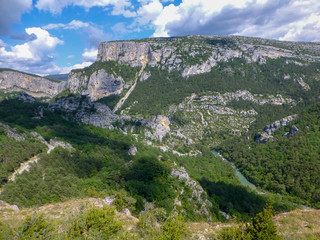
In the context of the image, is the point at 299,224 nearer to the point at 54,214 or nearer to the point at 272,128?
the point at 54,214

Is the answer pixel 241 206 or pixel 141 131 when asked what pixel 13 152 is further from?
pixel 141 131

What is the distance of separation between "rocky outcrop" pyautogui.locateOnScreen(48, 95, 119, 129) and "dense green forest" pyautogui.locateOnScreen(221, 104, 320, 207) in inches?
3293

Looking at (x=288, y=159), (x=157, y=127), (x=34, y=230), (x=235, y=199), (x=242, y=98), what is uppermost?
(x=242, y=98)

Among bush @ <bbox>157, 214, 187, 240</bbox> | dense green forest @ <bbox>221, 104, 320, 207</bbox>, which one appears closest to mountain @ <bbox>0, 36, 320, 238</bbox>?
dense green forest @ <bbox>221, 104, 320, 207</bbox>

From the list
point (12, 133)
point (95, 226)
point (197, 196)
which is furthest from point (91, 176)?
point (95, 226)

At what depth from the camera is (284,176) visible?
8781 cm

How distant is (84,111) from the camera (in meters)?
128

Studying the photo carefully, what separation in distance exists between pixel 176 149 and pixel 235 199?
55.9 m

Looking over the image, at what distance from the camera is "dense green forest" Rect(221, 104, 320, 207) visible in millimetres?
80056

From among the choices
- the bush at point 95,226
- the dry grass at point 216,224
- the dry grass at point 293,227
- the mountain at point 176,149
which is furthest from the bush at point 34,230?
the dry grass at point 293,227

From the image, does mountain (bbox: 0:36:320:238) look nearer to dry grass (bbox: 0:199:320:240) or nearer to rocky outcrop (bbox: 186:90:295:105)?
rocky outcrop (bbox: 186:90:295:105)

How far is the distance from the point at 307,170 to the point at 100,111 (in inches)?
4774

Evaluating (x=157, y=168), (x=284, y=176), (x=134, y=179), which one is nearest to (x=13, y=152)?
(x=134, y=179)

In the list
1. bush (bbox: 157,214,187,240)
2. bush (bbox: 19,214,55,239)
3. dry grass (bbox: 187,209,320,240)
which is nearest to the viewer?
bush (bbox: 19,214,55,239)
